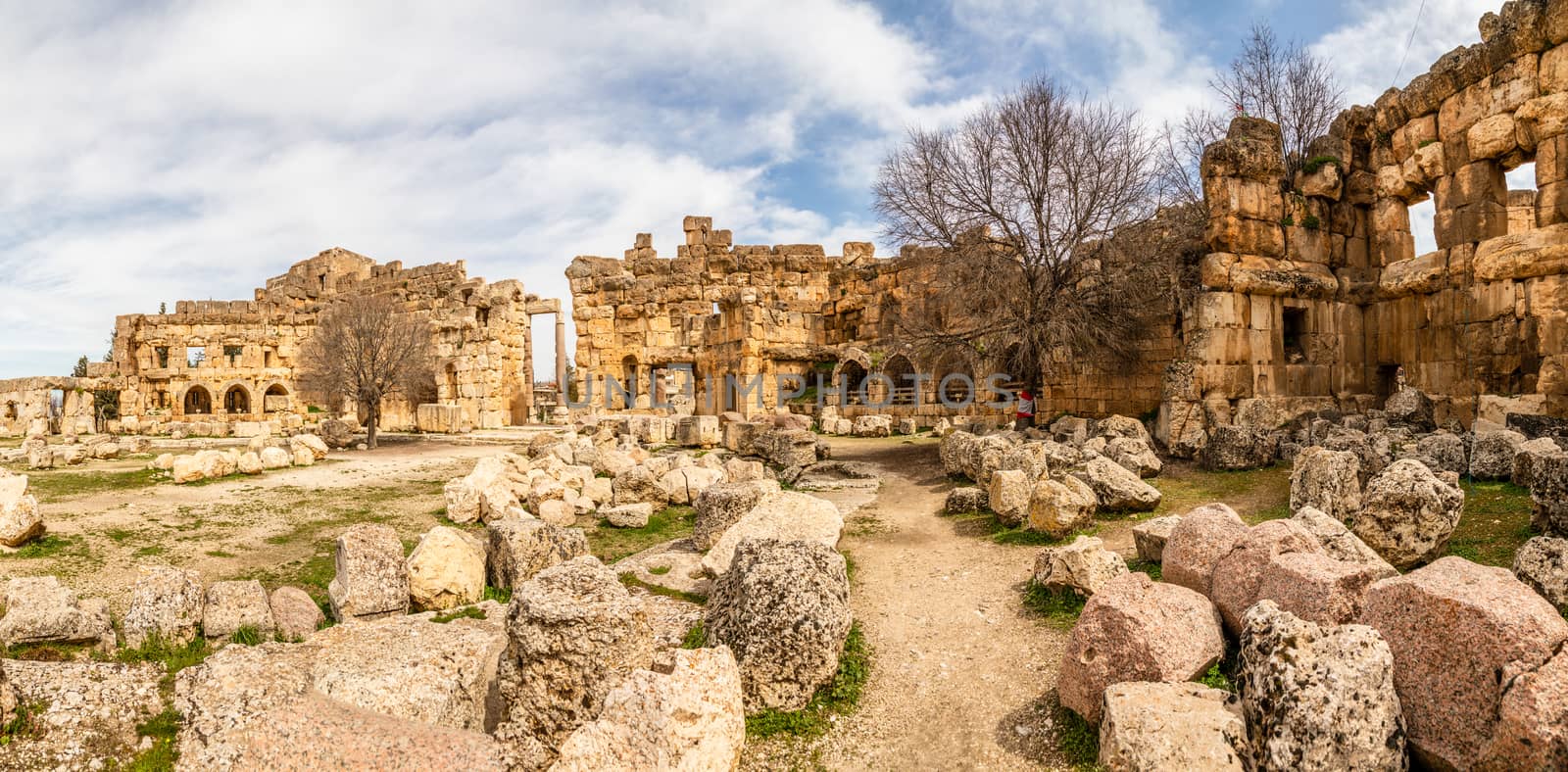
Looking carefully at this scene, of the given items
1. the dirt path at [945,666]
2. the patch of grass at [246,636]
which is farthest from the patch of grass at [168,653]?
the dirt path at [945,666]

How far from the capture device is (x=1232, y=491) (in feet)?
29.7

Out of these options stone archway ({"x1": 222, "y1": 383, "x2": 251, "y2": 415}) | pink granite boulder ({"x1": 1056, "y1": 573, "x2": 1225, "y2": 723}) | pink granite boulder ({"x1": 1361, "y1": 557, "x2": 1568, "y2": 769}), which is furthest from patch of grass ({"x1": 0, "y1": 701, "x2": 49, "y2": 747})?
stone archway ({"x1": 222, "y1": 383, "x2": 251, "y2": 415})

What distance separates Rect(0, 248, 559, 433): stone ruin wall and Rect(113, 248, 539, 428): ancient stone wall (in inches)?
1.5

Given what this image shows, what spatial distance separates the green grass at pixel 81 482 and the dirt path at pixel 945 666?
1154 centimetres

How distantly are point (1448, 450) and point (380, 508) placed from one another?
12728 mm

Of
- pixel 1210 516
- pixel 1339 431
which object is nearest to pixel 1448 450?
pixel 1339 431

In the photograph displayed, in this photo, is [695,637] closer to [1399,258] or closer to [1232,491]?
[1232,491]

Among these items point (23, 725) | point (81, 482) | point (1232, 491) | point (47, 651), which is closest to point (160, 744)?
point (23, 725)

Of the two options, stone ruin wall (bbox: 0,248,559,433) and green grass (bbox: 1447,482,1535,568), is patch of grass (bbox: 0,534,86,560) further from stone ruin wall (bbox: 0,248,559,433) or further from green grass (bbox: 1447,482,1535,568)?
stone ruin wall (bbox: 0,248,559,433)

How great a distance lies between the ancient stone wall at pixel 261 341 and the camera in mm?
26734

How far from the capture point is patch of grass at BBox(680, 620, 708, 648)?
5098 millimetres

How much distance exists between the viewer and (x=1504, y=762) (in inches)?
117

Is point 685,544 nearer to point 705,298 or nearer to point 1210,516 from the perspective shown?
point 1210,516

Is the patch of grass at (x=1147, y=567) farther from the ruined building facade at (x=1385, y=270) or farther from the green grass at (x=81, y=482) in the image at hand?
the green grass at (x=81, y=482)
